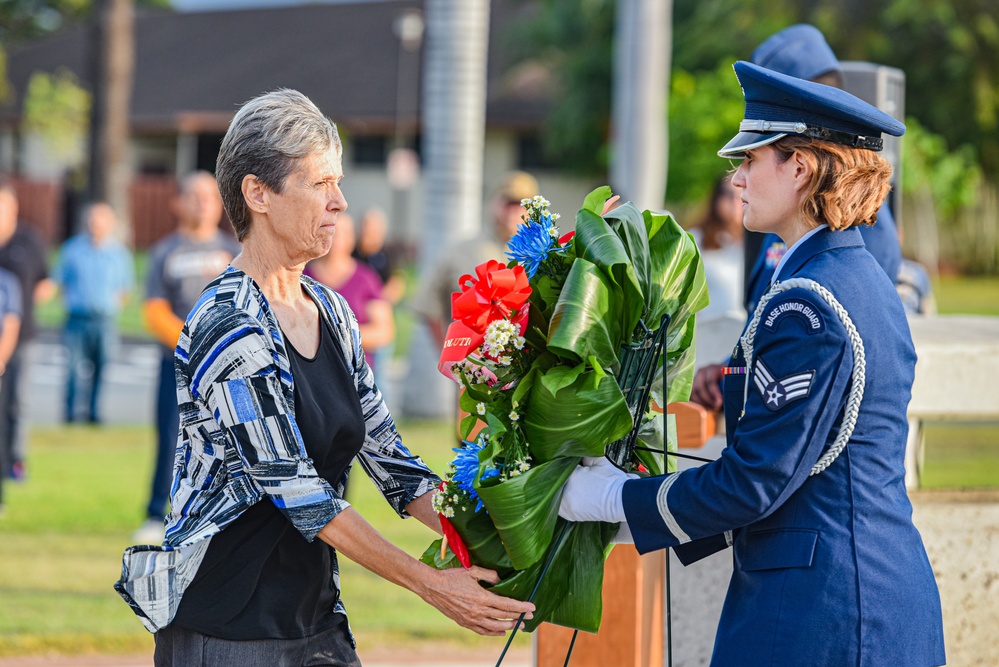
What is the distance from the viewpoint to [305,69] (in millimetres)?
44562

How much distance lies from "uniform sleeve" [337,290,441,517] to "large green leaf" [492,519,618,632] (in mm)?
453

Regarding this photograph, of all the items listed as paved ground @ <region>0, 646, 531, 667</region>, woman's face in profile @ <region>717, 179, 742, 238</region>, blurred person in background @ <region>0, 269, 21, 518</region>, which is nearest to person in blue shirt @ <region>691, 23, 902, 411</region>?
paved ground @ <region>0, 646, 531, 667</region>

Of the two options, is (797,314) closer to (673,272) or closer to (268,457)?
(673,272)

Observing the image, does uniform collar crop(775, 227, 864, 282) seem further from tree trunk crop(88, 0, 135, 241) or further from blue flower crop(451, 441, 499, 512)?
tree trunk crop(88, 0, 135, 241)

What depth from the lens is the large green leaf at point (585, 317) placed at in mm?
2459

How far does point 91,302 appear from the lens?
1323 cm

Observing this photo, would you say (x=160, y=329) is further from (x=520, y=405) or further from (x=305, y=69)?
(x=305, y=69)

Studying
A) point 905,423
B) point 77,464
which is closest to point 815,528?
point 905,423

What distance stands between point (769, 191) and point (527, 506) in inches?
32.3

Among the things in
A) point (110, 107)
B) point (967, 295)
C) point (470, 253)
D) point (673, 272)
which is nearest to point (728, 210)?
point (470, 253)

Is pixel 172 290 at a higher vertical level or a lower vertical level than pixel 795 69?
lower

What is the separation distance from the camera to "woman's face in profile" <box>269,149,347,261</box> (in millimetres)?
2711

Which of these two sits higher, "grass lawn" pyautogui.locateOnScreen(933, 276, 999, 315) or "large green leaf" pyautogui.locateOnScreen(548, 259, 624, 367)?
"grass lawn" pyautogui.locateOnScreen(933, 276, 999, 315)

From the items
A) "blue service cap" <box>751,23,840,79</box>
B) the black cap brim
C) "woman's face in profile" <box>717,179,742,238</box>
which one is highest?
"blue service cap" <box>751,23,840,79</box>
